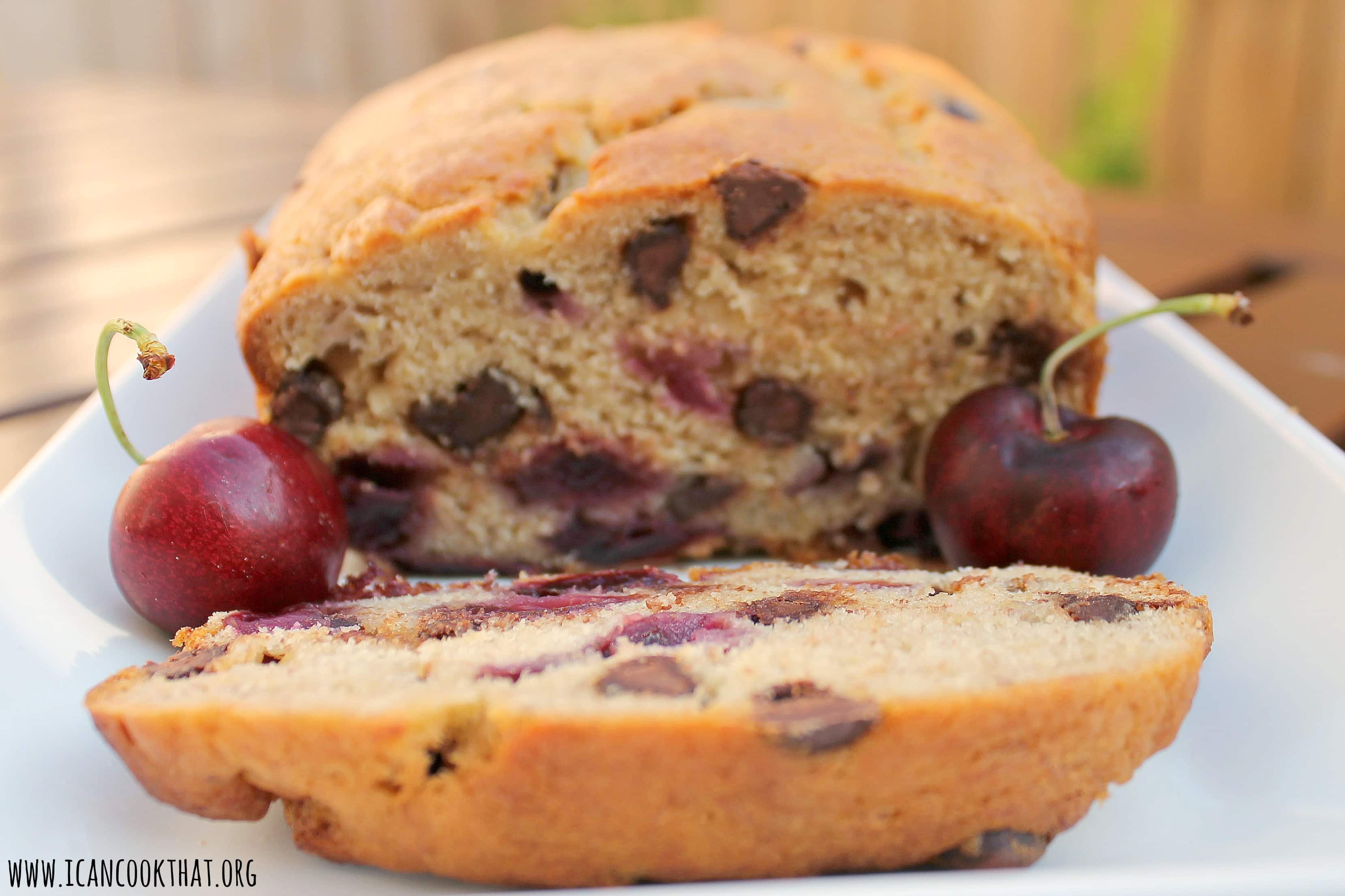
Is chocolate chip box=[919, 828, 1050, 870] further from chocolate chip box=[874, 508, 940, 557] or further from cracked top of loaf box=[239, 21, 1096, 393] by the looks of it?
cracked top of loaf box=[239, 21, 1096, 393]

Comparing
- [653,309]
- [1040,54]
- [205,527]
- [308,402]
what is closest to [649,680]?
[205,527]

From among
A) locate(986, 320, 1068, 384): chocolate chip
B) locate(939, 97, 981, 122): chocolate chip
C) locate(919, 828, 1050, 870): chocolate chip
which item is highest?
locate(939, 97, 981, 122): chocolate chip

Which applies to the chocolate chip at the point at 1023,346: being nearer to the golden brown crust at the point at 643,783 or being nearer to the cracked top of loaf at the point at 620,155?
the cracked top of loaf at the point at 620,155

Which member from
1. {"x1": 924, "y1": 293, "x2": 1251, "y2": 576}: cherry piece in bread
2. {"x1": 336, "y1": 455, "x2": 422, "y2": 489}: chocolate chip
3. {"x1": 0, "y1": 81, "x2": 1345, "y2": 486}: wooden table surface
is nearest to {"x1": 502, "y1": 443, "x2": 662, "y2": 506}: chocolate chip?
{"x1": 336, "y1": 455, "x2": 422, "y2": 489}: chocolate chip

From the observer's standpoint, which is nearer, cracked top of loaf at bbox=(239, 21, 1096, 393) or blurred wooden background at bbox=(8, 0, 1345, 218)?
cracked top of loaf at bbox=(239, 21, 1096, 393)

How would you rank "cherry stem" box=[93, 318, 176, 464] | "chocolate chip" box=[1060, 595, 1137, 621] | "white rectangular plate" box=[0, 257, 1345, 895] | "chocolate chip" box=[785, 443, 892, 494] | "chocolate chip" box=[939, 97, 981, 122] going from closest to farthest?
"white rectangular plate" box=[0, 257, 1345, 895] → "chocolate chip" box=[1060, 595, 1137, 621] → "cherry stem" box=[93, 318, 176, 464] → "chocolate chip" box=[785, 443, 892, 494] → "chocolate chip" box=[939, 97, 981, 122]

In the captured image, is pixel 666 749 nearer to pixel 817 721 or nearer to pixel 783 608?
pixel 817 721
